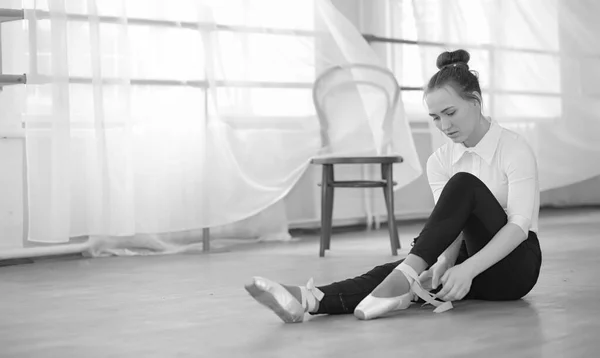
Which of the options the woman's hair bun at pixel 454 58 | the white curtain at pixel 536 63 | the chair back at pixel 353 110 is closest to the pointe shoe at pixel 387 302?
the woman's hair bun at pixel 454 58

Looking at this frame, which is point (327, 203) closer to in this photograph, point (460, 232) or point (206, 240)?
point (206, 240)

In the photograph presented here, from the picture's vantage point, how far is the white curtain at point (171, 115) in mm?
3480

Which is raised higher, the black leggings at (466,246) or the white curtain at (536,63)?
the white curtain at (536,63)

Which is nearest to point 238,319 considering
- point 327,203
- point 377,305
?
point 377,305

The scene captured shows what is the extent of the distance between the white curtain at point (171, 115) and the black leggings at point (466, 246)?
175 cm

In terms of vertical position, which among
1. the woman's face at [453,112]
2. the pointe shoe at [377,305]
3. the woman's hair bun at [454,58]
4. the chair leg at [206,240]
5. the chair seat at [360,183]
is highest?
the woman's hair bun at [454,58]

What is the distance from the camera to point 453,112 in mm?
2043

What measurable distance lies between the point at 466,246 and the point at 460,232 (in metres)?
0.13

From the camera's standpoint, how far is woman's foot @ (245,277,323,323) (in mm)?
Result: 1874

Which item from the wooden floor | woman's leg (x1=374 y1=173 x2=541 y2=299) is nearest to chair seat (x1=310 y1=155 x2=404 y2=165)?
the wooden floor

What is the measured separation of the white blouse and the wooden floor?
0.24 meters

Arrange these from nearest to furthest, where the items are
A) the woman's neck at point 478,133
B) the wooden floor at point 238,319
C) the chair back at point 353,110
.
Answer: the wooden floor at point 238,319, the woman's neck at point 478,133, the chair back at point 353,110

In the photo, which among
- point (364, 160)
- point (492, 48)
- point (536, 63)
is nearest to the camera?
point (364, 160)

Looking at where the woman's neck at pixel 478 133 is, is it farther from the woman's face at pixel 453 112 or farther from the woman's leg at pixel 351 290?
the woman's leg at pixel 351 290
